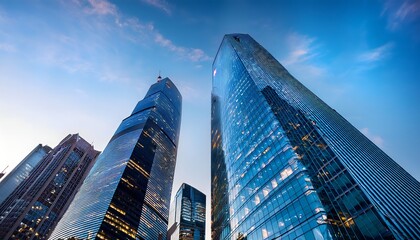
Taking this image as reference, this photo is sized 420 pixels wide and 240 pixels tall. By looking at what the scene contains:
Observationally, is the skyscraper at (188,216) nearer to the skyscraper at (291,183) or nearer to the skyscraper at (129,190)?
the skyscraper at (129,190)

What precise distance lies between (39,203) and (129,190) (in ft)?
297

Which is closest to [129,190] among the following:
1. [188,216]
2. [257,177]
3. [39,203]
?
[188,216]

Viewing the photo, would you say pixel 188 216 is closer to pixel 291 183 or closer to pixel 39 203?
pixel 39 203

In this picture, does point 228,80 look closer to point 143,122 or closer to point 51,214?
point 143,122

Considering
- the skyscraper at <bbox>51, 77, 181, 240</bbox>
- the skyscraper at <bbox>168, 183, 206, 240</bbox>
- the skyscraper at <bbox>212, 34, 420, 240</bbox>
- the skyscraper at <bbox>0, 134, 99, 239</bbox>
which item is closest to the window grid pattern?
the skyscraper at <bbox>212, 34, 420, 240</bbox>

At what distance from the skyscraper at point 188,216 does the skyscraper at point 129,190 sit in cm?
2757

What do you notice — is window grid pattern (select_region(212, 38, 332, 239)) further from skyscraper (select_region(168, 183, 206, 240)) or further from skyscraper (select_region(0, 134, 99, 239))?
skyscraper (select_region(0, 134, 99, 239))

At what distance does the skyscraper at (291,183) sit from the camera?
36156mm

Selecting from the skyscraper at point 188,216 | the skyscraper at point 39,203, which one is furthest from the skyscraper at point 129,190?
the skyscraper at point 39,203

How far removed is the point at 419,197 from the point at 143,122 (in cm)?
14401

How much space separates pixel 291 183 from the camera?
4659 cm

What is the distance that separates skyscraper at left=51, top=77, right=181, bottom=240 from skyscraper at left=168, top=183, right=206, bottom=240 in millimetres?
27569

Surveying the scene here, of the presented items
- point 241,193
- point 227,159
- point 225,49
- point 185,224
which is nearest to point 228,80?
point 225,49

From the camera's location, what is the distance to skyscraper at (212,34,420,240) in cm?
3616
